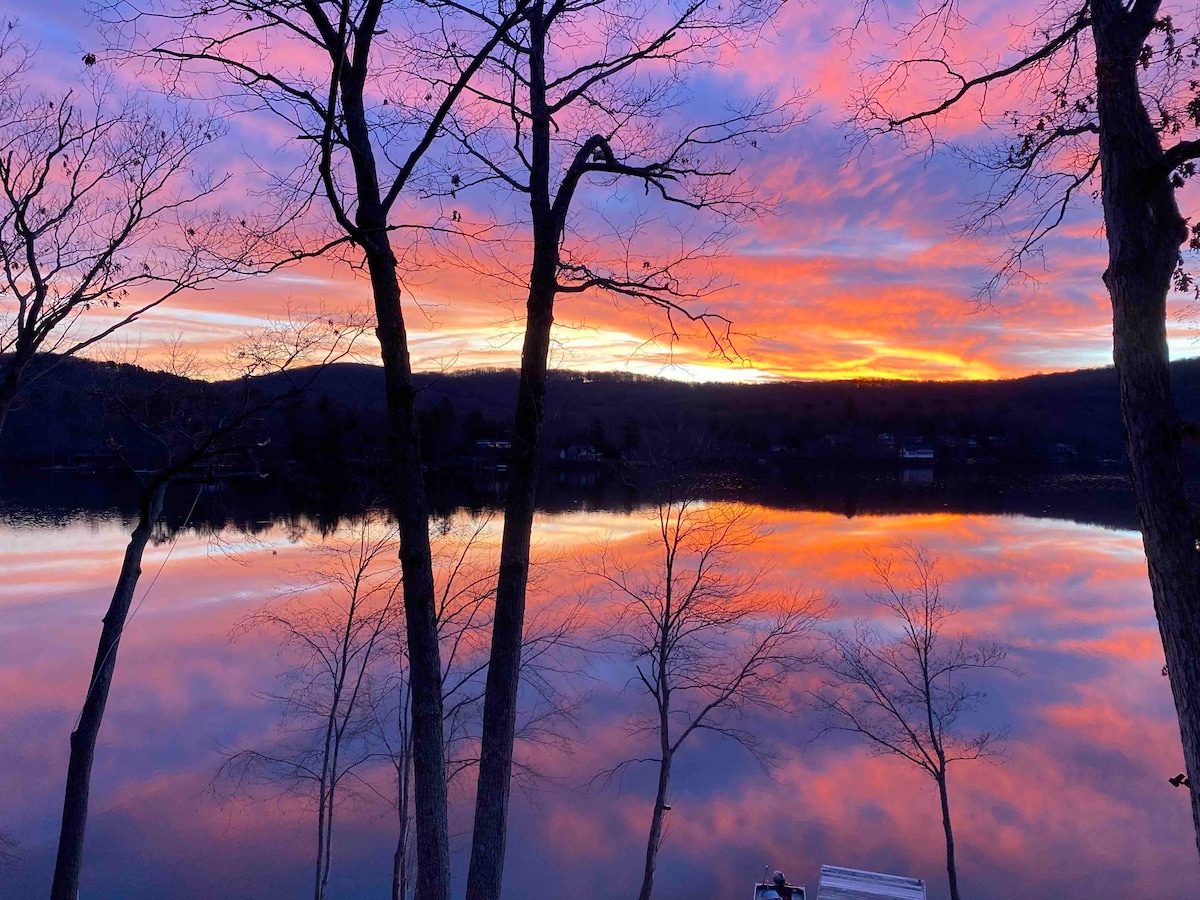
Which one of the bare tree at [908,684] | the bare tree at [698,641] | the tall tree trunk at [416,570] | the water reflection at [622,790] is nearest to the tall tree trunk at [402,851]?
the water reflection at [622,790]

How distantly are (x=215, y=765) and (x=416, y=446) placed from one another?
16617 millimetres

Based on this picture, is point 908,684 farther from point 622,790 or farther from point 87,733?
point 87,733

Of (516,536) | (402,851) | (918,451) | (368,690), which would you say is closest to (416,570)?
(516,536)

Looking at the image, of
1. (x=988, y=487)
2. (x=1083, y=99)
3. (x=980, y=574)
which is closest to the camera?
(x=1083, y=99)

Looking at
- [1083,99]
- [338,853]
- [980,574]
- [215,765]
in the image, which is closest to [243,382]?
[1083,99]

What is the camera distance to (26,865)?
14.7 m

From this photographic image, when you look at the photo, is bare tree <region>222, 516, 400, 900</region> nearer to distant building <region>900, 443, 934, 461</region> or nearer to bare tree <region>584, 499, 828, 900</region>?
bare tree <region>584, 499, 828, 900</region>

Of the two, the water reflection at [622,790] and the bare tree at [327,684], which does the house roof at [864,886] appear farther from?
the bare tree at [327,684]

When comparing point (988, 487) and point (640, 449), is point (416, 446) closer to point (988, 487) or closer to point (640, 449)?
point (640, 449)

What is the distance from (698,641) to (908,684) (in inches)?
236

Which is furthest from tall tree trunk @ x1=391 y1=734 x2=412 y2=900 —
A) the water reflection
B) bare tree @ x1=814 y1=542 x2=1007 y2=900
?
bare tree @ x1=814 y1=542 x2=1007 y2=900

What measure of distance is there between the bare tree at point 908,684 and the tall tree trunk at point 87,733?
13.5 metres

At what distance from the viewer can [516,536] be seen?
22.0ft

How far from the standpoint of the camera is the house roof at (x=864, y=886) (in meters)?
13.4
